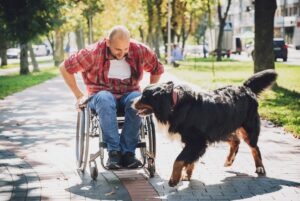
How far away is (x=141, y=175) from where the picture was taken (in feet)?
20.2

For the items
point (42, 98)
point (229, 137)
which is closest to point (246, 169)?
point (229, 137)

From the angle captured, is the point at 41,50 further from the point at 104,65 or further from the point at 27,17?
the point at 104,65

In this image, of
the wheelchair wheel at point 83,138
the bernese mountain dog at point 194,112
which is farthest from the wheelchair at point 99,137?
the bernese mountain dog at point 194,112

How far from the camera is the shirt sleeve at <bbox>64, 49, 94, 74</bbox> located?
605 centimetres

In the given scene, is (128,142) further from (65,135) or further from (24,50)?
(24,50)

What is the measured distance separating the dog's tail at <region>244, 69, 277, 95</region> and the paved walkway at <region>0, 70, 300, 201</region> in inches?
38.7

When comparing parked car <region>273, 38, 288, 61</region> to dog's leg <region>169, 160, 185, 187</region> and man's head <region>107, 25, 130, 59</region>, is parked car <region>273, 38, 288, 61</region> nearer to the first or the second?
man's head <region>107, 25, 130, 59</region>

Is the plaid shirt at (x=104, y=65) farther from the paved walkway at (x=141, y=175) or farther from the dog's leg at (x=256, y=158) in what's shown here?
the dog's leg at (x=256, y=158)

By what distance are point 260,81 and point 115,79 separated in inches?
66.1

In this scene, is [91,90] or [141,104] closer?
[141,104]

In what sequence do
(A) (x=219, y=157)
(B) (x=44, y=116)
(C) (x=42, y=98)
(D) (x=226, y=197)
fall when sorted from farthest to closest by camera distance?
(C) (x=42, y=98), (B) (x=44, y=116), (A) (x=219, y=157), (D) (x=226, y=197)

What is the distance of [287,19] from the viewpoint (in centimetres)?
7469

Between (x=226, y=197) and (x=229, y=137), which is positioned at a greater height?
(x=229, y=137)

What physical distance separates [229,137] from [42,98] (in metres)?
10.6
